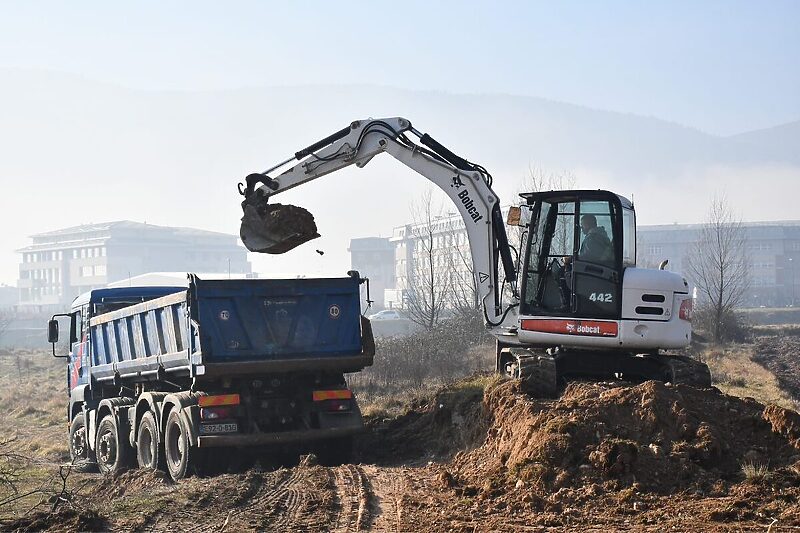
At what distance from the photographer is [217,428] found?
49.7ft

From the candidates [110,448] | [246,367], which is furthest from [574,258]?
[110,448]

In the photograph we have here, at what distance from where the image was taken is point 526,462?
11.6 meters

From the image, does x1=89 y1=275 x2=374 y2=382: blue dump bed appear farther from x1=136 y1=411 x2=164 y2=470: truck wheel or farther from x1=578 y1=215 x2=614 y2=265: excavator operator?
x1=578 y1=215 x2=614 y2=265: excavator operator

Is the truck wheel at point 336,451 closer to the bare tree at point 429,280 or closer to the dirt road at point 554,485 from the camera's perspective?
the dirt road at point 554,485

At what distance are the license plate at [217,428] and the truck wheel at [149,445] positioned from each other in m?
1.80

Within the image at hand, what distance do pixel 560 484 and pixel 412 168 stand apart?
773 centimetres

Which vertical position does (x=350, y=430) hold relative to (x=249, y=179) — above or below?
below

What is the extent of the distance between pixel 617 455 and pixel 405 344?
980 inches

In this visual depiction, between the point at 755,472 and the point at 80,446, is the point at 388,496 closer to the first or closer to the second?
the point at 755,472

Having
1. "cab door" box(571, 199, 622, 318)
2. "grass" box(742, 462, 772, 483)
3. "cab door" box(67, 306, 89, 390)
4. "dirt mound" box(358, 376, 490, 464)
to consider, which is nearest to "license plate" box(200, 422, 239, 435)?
"dirt mound" box(358, 376, 490, 464)

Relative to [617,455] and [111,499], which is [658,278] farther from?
[111,499]

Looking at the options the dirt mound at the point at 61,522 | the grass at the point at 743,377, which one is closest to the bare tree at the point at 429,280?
the grass at the point at 743,377

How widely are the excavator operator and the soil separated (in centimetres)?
1157

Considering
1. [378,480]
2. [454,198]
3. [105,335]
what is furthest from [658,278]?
[105,335]
